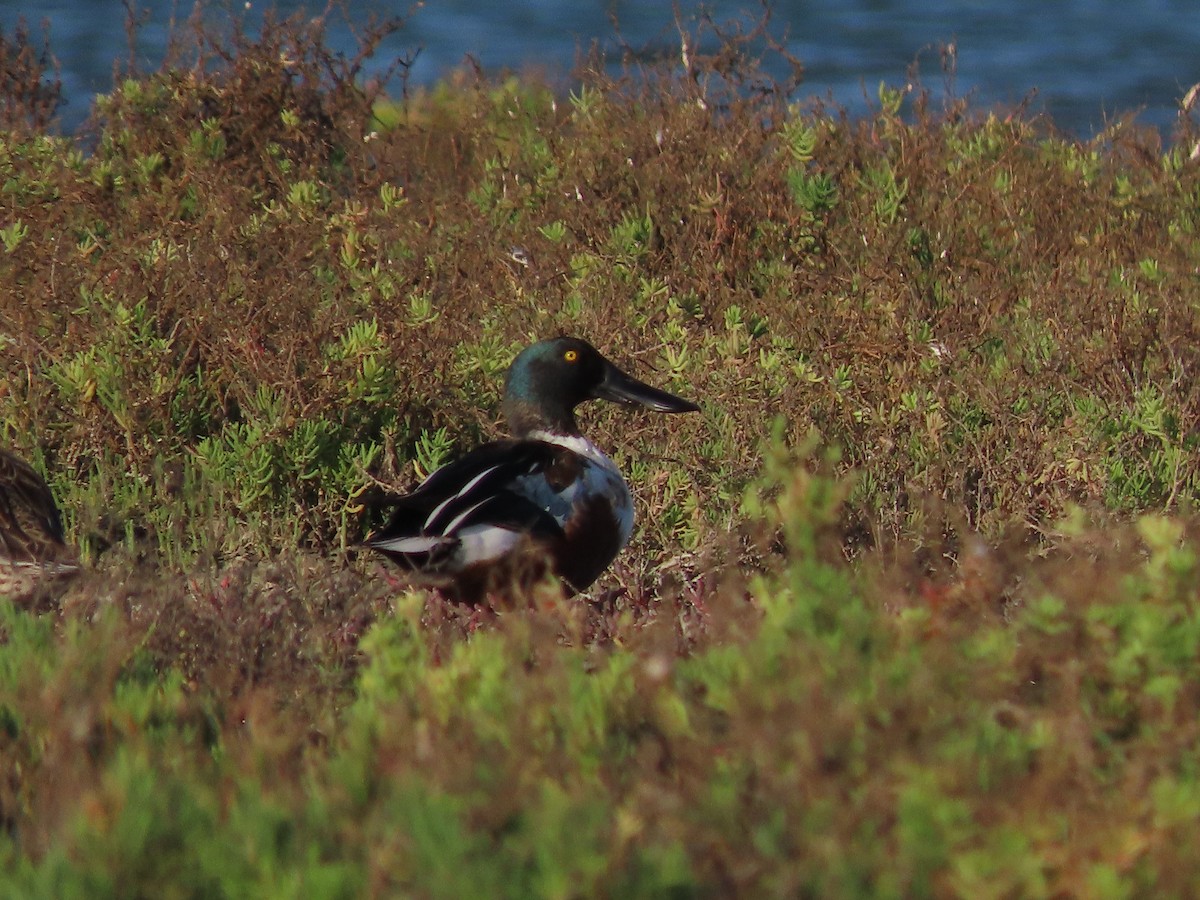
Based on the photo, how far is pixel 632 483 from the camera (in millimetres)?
5809

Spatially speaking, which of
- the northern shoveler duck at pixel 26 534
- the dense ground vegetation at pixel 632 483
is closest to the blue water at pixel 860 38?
the dense ground vegetation at pixel 632 483

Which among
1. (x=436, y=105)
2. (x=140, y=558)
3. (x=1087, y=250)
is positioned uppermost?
(x=436, y=105)

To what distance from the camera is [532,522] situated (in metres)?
4.90

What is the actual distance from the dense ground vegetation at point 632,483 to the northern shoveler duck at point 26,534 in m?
0.14

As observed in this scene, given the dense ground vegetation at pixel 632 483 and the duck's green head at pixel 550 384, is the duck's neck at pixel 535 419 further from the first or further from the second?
the dense ground vegetation at pixel 632 483

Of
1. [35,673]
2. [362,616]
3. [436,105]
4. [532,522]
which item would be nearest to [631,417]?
[532,522]

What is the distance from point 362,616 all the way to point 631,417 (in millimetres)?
1987

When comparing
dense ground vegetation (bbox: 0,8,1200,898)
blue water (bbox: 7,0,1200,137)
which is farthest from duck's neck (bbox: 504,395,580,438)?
blue water (bbox: 7,0,1200,137)

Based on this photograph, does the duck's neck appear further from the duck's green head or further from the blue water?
the blue water

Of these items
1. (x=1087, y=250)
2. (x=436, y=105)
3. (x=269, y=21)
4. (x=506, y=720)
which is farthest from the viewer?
(x=436, y=105)

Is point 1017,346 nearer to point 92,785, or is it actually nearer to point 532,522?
point 532,522

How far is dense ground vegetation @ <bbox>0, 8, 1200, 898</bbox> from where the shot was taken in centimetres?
246

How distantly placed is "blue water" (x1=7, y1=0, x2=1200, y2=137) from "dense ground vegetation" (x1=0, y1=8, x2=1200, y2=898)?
295 inches

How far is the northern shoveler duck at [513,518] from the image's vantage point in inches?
191
